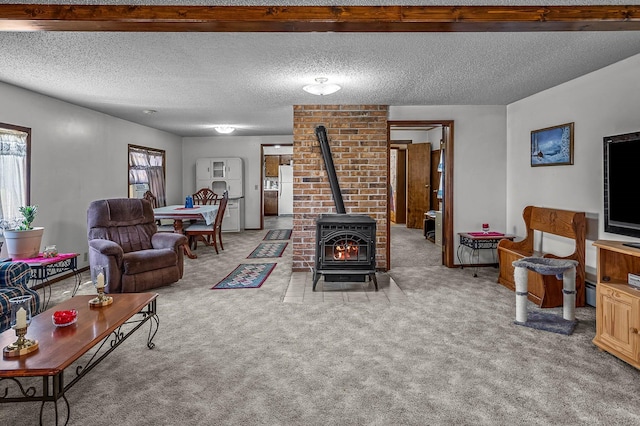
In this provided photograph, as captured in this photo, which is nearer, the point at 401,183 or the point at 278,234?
the point at 278,234

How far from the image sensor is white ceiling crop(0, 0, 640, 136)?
9.32ft

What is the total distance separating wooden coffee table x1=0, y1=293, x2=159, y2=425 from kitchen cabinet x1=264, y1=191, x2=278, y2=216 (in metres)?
9.83

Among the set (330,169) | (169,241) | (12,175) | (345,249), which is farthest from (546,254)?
(12,175)

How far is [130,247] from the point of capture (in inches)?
174

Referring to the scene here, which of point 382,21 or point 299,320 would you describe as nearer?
point 382,21

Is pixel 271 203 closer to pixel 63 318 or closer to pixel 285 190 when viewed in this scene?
pixel 285 190

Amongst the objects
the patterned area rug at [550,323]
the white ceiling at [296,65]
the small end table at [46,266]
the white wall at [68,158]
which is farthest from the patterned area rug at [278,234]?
the patterned area rug at [550,323]

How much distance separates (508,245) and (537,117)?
5.09 ft

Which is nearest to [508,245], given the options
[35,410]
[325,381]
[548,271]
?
[548,271]

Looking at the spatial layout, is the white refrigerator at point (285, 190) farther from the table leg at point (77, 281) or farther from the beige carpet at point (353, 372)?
the beige carpet at point (353, 372)

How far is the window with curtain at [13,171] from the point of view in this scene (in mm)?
4070

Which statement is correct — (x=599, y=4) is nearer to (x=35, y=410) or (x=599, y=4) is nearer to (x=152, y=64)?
(x=152, y=64)

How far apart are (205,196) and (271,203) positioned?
4302 mm

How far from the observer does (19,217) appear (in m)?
4.26
